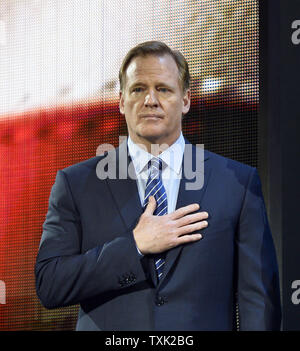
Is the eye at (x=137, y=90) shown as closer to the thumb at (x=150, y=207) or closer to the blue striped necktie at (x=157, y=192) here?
the blue striped necktie at (x=157, y=192)

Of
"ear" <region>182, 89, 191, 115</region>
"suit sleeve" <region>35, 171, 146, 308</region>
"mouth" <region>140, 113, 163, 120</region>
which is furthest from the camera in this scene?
"ear" <region>182, 89, 191, 115</region>

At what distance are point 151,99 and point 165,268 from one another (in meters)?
0.58

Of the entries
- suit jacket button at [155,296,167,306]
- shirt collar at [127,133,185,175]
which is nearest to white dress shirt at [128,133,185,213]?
shirt collar at [127,133,185,175]

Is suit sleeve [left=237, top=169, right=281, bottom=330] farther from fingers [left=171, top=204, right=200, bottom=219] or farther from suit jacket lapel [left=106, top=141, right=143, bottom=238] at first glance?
suit jacket lapel [left=106, top=141, right=143, bottom=238]

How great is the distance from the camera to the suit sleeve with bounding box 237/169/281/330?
187cm

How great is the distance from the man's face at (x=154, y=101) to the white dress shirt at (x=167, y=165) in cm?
3

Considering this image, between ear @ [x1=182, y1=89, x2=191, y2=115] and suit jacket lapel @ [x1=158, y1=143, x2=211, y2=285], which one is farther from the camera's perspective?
ear @ [x1=182, y1=89, x2=191, y2=115]

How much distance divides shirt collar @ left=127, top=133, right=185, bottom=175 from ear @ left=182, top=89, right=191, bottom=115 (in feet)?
0.44

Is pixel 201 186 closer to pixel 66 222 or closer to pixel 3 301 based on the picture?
pixel 66 222

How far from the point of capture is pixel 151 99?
200 centimetres

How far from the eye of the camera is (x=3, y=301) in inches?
89.0

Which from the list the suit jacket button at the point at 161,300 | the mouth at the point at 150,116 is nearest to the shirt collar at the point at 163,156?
the mouth at the point at 150,116

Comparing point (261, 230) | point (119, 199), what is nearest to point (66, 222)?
point (119, 199)

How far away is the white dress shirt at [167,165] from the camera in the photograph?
6.54ft
